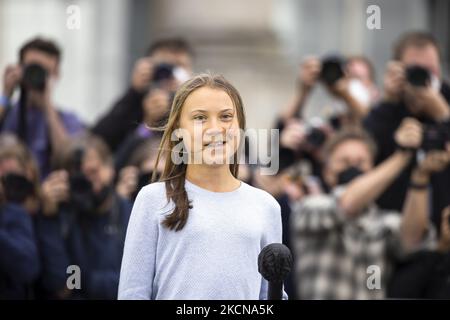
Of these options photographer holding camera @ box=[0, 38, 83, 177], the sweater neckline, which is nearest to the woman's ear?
the sweater neckline

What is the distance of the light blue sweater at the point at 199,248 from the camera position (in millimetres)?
2887

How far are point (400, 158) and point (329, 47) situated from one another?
27.4 feet

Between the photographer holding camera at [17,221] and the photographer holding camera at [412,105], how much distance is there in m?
1.61

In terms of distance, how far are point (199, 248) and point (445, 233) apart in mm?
2321

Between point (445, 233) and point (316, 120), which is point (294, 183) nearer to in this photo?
point (316, 120)

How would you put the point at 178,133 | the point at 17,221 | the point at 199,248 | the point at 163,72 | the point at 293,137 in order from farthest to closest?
the point at 293,137
the point at 163,72
the point at 17,221
the point at 178,133
the point at 199,248

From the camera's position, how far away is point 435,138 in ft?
16.7

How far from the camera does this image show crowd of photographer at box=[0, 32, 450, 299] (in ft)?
16.6

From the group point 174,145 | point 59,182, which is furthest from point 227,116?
point 59,182

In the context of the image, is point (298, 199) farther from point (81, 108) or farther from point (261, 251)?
point (81, 108)

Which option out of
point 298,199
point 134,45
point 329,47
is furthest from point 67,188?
point 329,47

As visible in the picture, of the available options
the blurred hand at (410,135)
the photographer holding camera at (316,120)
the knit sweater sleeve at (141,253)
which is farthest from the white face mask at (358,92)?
the knit sweater sleeve at (141,253)

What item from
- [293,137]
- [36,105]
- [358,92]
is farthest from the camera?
[358,92]

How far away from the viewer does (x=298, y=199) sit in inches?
237
